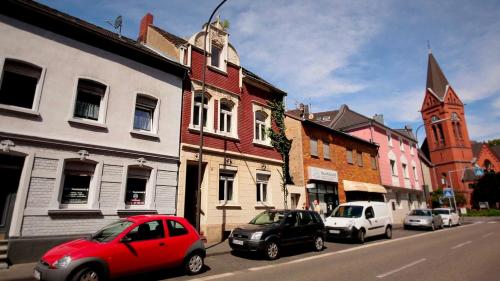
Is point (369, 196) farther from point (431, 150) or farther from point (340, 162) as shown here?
point (431, 150)

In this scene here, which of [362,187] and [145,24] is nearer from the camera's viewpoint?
[145,24]

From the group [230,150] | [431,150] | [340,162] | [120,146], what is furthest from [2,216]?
[431,150]

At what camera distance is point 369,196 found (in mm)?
26391

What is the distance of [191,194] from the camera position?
47.1ft

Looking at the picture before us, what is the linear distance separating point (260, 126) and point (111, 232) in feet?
38.3

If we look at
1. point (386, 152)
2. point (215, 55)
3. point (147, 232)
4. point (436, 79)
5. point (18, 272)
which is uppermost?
point (436, 79)

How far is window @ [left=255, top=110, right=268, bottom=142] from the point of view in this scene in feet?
57.3

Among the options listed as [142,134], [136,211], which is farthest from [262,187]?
[142,134]

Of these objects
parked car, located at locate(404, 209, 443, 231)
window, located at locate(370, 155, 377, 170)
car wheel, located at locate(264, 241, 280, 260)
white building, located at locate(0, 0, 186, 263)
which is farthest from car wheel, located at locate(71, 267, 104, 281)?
window, located at locate(370, 155, 377, 170)

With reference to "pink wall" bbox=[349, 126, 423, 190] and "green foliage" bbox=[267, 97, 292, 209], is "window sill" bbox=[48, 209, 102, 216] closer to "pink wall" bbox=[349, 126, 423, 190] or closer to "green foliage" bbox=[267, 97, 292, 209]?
"green foliage" bbox=[267, 97, 292, 209]

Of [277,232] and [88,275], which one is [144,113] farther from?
[88,275]

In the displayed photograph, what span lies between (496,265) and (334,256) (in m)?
4.68

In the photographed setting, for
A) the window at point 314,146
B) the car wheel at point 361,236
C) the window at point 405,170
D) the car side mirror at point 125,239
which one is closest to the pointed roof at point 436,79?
the window at point 405,170

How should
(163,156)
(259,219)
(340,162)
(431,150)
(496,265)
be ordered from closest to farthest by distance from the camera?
(496,265) < (259,219) < (163,156) < (340,162) < (431,150)
